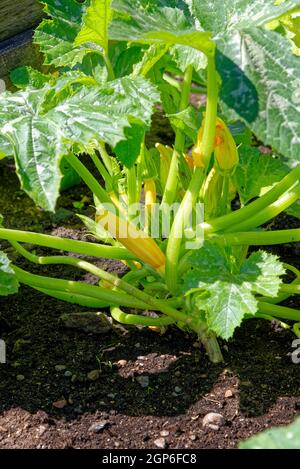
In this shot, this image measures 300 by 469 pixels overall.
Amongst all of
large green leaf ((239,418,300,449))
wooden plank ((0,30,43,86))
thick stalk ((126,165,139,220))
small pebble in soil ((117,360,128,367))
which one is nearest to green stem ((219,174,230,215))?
→ thick stalk ((126,165,139,220))

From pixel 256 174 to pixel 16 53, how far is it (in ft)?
4.01

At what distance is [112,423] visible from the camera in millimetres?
2033

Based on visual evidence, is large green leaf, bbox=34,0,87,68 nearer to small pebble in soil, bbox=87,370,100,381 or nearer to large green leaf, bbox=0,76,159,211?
large green leaf, bbox=0,76,159,211

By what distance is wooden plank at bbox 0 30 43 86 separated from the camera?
307 cm

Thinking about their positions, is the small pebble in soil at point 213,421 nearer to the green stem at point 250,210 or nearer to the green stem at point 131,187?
the green stem at point 250,210

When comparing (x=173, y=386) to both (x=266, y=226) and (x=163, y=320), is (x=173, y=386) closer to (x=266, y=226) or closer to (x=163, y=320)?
(x=163, y=320)

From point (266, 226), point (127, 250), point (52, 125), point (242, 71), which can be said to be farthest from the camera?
point (266, 226)

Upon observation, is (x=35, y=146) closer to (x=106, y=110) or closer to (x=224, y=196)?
(x=106, y=110)

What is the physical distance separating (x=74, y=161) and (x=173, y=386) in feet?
1.97

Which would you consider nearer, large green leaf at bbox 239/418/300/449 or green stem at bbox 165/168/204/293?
large green leaf at bbox 239/418/300/449

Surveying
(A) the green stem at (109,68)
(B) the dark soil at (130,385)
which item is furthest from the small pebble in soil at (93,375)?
(A) the green stem at (109,68)

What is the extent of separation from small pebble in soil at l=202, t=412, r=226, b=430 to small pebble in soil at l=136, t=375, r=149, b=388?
18 cm

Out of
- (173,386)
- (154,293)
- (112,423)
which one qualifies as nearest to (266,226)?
(154,293)

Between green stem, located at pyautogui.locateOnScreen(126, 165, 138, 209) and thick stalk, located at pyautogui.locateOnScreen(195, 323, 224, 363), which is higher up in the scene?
green stem, located at pyautogui.locateOnScreen(126, 165, 138, 209)
